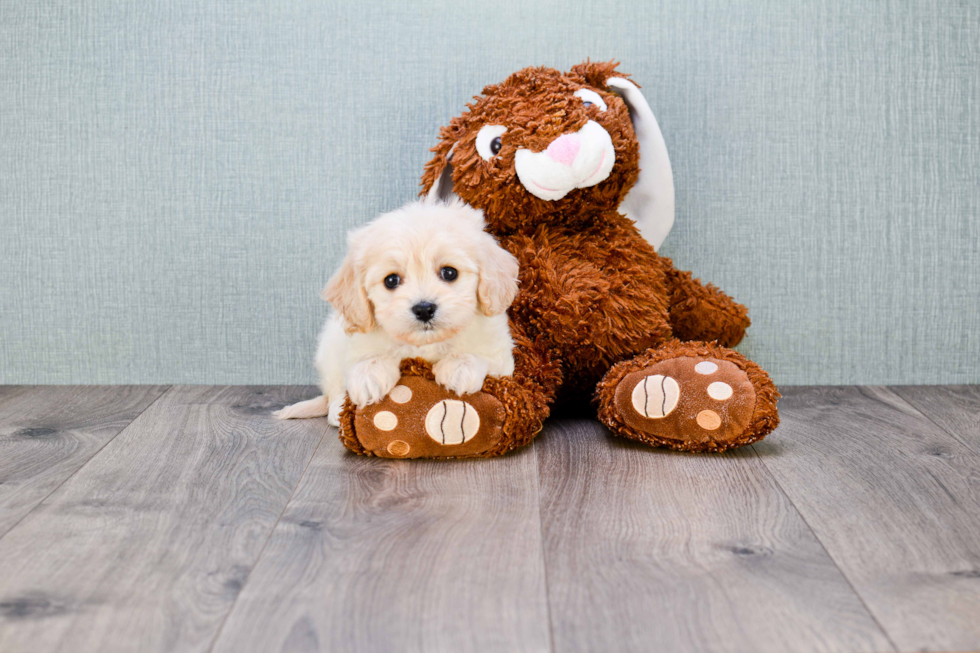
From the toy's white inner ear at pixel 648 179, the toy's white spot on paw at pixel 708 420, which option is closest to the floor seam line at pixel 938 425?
the toy's white spot on paw at pixel 708 420

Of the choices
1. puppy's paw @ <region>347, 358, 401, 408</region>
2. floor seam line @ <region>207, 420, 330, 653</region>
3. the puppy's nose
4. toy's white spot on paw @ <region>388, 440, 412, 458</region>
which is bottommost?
floor seam line @ <region>207, 420, 330, 653</region>

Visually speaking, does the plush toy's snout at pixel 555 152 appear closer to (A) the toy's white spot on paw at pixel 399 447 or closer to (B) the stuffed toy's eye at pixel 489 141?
(B) the stuffed toy's eye at pixel 489 141

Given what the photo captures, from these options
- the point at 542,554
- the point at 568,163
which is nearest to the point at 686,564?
the point at 542,554

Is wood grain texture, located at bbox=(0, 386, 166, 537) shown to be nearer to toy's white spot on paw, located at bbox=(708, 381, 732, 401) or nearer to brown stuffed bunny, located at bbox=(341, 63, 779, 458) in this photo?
brown stuffed bunny, located at bbox=(341, 63, 779, 458)

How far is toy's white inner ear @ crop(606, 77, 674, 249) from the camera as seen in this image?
172 cm

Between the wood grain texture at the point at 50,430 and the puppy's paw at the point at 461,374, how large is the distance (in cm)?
64

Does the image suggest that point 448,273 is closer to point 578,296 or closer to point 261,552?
point 578,296

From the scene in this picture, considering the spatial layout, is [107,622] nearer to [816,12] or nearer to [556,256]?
[556,256]

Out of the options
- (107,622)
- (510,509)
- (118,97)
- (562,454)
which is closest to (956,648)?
(510,509)

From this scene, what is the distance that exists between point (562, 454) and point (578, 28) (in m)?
1.01

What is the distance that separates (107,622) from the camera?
2.93 feet

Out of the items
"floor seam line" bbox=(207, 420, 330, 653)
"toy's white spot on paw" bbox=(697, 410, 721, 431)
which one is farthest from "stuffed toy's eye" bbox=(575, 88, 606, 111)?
"floor seam line" bbox=(207, 420, 330, 653)

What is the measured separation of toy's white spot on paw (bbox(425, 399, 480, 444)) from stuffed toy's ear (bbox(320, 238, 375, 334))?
0.60 ft

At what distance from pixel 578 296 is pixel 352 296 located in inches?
17.7
